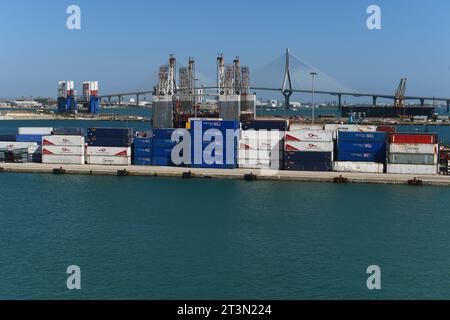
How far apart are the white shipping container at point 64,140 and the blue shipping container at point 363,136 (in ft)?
63.7

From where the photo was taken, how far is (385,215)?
29.2 metres

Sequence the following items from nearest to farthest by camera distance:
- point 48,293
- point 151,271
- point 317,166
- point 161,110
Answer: point 48,293, point 151,271, point 317,166, point 161,110

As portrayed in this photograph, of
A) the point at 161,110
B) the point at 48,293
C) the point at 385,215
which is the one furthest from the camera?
the point at 161,110

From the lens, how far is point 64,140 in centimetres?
4388

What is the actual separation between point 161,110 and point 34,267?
5191 cm

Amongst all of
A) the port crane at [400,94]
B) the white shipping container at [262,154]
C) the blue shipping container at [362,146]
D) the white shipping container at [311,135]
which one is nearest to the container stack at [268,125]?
the white shipping container at [262,154]

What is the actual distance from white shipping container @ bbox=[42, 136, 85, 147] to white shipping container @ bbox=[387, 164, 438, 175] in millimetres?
23037

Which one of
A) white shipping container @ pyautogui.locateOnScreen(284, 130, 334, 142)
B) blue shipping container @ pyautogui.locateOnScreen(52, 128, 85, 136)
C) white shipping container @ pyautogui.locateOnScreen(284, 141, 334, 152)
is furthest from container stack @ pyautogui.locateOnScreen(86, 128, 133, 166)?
white shipping container @ pyautogui.locateOnScreen(284, 130, 334, 142)

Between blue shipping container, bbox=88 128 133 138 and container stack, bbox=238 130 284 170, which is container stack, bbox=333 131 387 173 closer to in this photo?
container stack, bbox=238 130 284 170

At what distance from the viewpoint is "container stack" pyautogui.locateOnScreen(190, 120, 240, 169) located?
4097 cm

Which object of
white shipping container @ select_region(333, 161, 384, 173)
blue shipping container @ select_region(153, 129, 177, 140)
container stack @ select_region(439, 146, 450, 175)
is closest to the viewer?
white shipping container @ select_region(333, 161, 384, 173)

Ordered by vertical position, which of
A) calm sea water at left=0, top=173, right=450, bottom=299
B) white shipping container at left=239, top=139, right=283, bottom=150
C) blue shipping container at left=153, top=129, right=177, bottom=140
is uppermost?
blue shipping container at left=153, top=129, right=177, bottom=140
